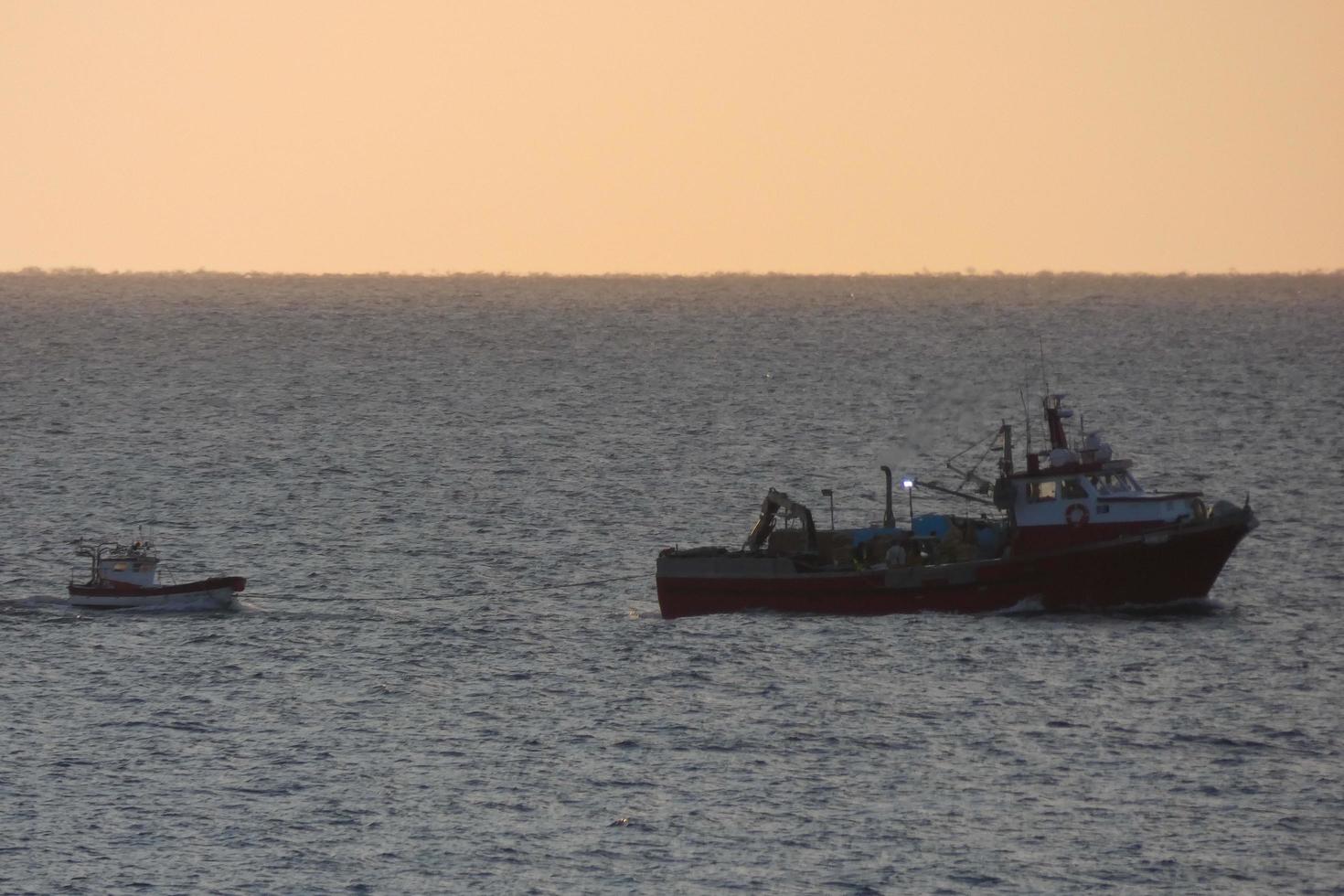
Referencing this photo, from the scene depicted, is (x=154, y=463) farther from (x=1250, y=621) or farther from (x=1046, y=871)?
(x=1046, y=871)

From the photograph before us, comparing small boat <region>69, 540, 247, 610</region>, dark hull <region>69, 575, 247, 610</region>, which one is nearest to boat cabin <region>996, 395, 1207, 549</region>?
dark hull <region>69, 575, 247, 610</region>

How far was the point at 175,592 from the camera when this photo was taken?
7569 cm

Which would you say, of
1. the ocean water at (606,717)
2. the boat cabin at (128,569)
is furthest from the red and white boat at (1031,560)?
Result: the boat cabin at (128,569)

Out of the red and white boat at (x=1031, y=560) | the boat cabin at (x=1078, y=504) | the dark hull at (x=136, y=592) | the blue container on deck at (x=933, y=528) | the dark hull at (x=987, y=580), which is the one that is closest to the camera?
the dark hull at (x=987, y=580)

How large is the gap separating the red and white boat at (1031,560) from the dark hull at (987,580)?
0.03 m

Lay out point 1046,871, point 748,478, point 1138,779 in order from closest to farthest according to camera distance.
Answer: point 1046,871
point 1138,779
point 748,478

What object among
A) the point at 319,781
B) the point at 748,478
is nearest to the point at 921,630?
the point at 319,781

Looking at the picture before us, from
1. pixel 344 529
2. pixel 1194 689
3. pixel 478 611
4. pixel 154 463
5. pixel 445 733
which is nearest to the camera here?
pixel 445 733

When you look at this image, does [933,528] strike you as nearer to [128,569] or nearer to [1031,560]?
[1031,560]

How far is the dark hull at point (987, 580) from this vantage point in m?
72.4

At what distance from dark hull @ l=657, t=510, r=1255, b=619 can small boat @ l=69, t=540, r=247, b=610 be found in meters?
15.3

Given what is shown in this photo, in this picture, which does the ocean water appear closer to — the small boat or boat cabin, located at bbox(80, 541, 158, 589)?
the small boat

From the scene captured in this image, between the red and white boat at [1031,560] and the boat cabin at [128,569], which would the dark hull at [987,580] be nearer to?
the red and white boat at [1031,560]

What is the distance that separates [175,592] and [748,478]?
153 ft
